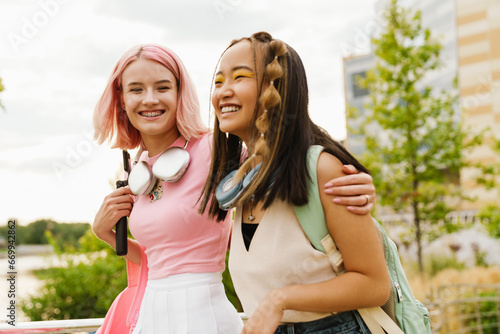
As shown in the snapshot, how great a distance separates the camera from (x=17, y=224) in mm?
2584

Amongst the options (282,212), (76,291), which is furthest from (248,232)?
(76,291)

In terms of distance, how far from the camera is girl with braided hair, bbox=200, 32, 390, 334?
125 centimetres

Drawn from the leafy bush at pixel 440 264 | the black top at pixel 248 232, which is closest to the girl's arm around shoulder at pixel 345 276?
the black top at pixel 248 232

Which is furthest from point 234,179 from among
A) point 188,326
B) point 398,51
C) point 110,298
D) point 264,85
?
point 398,51

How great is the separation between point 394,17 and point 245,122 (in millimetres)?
11181

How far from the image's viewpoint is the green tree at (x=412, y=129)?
36.6 feet

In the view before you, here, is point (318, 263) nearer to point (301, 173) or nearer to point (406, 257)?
point (301, 173)

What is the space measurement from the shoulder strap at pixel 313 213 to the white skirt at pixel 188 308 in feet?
2.02

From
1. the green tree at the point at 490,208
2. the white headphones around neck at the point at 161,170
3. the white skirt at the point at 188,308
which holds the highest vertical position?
the white headphones around neck at the point at 161,170

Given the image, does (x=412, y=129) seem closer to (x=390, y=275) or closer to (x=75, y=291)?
(x=75, y=291)

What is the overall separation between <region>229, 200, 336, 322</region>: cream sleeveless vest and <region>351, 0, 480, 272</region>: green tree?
10.3 m

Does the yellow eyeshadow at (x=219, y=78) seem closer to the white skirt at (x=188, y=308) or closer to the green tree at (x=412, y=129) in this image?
the white skirt at (x=188, y=308)

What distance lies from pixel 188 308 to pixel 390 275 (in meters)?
0.72

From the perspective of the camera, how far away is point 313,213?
1286 mm
